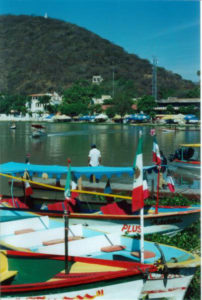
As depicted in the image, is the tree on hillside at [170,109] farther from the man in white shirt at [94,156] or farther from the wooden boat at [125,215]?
the wooden boat at [125,215]

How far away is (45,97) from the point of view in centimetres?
11306

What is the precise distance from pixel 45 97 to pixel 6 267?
4295 inches

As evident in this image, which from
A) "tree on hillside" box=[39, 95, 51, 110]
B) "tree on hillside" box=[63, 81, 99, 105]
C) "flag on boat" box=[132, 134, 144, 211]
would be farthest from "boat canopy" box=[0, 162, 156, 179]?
"tree on hillside" box=[39, 95, 51, 110]

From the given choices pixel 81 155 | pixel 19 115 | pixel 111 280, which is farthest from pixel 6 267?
pixel 19 115

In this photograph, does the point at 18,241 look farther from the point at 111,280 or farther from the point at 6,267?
the point at 111,280

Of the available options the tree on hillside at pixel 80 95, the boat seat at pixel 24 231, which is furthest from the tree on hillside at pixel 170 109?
the boat seat at pixel 24 231

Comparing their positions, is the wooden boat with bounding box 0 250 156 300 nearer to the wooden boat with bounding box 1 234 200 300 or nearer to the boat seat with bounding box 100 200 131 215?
the wooden boat with bounding box 1 234 200 300

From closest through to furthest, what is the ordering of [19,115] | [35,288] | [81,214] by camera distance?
[35,288] → [81,214] → [19,115]

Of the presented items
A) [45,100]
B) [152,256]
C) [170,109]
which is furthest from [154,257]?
[45,100]

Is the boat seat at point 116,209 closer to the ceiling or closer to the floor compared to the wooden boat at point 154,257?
closer to the ceiling


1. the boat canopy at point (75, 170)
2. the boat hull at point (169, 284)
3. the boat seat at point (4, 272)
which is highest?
the boat canopy at point (75, 170)

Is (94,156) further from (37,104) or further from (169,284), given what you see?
(37,104)

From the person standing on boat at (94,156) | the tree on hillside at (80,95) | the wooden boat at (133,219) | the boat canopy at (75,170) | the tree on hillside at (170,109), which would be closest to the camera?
the wooden boat at (133,219)

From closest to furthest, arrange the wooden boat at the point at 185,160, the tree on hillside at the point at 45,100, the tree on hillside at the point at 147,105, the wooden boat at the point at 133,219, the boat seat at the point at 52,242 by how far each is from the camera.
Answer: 1. the boat seat at the point at 52,242
2. the wooden boat at the point at 133,219
3. the wooden boat at the point at 185,160
4. the tree on hillside at the point at 147,105
5. the tree on hillside at the point at 45,100
